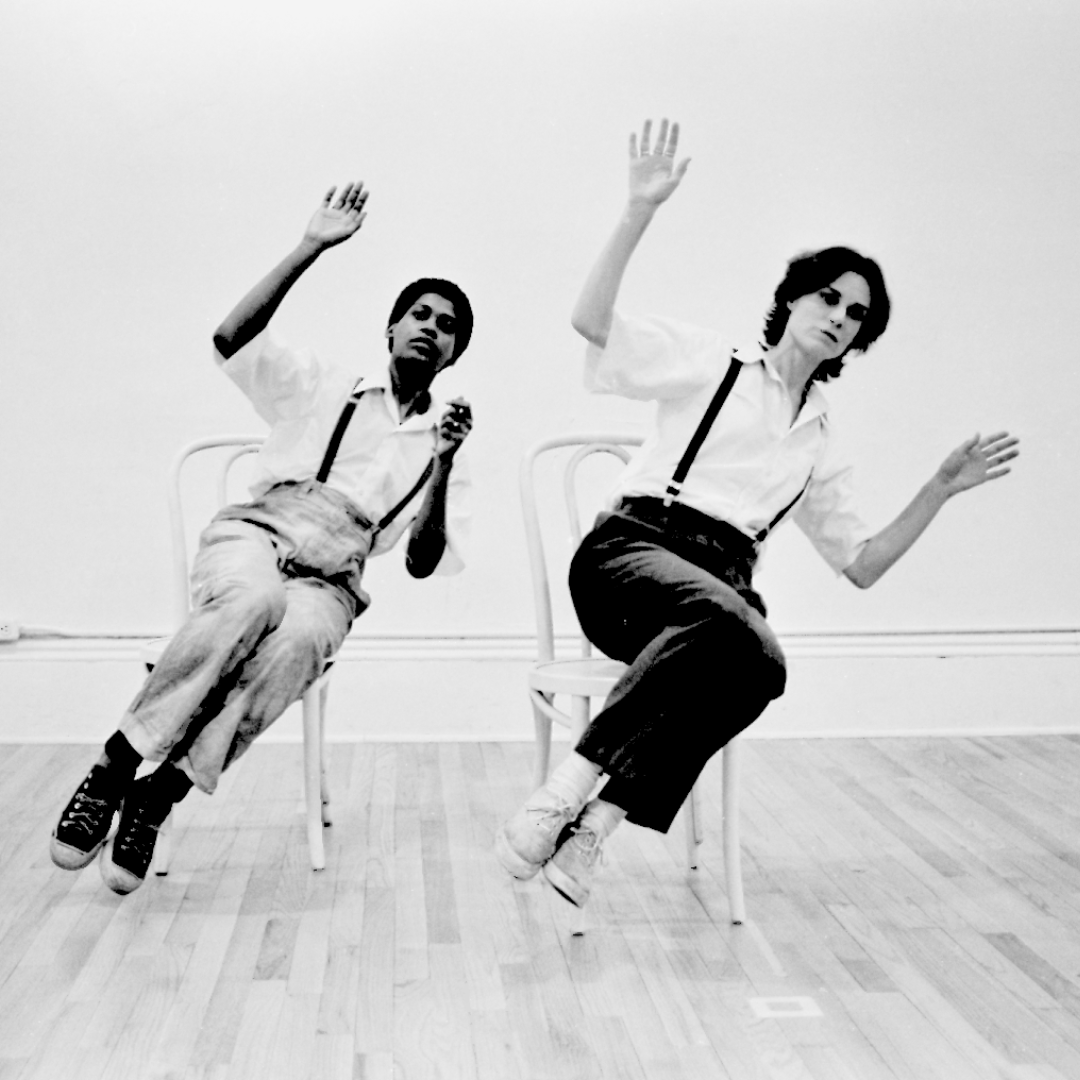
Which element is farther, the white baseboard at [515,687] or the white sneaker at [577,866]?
the white baseboard at [515,687]

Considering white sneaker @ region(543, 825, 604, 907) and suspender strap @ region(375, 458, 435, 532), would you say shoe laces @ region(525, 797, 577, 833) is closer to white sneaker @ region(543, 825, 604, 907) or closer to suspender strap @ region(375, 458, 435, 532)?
white sneaker @ region(543, 825, 604, 907)

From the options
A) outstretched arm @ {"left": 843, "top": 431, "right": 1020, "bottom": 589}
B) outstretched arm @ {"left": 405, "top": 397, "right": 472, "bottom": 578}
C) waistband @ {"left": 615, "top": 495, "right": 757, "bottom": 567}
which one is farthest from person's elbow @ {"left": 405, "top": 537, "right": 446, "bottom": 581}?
outstretched arm @ {"left": 843, "top": 431, "right": 1020, "bottom": 589}

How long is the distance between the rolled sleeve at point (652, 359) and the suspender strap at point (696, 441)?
0.10ft

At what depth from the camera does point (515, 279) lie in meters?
3.26

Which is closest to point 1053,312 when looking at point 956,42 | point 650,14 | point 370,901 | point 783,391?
point 956,42

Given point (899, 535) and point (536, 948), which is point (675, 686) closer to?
point (536, 948)

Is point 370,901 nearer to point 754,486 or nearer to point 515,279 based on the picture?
point 754,486

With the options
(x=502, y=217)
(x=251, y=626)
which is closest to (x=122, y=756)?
(x=251, y=626)

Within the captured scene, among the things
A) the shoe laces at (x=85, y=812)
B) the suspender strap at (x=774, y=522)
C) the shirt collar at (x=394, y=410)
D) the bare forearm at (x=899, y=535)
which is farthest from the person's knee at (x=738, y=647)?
the shoe laces at (x=85, y=812)

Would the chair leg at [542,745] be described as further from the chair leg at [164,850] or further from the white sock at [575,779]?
the chair leg at [164,850]

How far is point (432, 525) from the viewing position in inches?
95.7

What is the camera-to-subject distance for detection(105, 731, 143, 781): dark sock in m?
1.97

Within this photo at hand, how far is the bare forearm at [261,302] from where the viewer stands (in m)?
2.19

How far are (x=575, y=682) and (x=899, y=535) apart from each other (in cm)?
62
